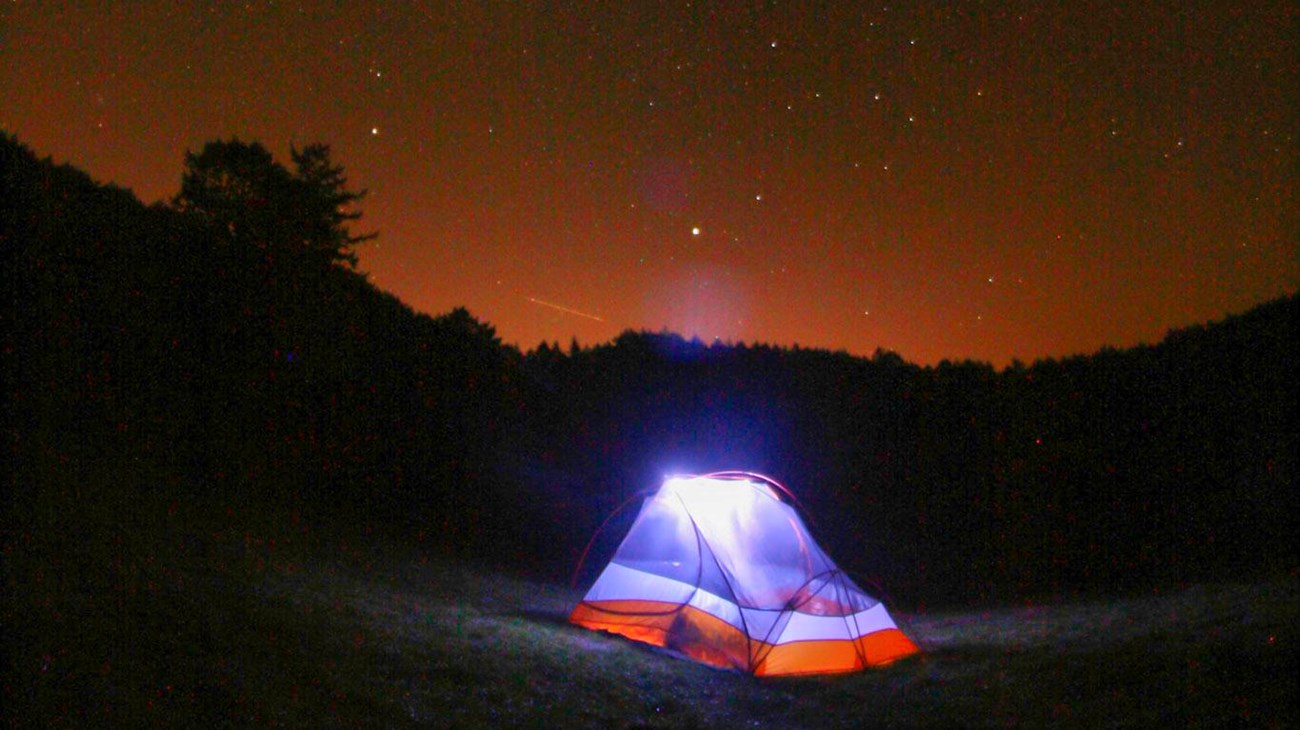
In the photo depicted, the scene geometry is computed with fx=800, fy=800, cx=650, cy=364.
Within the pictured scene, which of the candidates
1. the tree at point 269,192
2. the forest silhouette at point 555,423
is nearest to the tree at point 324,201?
the tree at point 269,192

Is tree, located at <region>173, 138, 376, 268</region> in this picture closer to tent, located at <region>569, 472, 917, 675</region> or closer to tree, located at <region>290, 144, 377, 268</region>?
tree, located at <region>290, 144, 377, 268</region>

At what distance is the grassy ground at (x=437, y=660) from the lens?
4.10 meters

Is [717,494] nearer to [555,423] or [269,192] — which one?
[555,423]

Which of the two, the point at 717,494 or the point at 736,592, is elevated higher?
the point at 717,494

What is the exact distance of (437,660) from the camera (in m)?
5.66

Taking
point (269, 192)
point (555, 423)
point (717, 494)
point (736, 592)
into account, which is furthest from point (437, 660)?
point (269, 192)

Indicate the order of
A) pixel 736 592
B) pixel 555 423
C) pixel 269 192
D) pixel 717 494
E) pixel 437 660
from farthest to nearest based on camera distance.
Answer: pixel 269 192
pixel 555 423
pixel 717 494
pixel 736 592
pixel 437 660

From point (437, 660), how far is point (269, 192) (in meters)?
21.3

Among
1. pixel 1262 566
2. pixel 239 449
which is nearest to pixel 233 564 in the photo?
pixel 239 449

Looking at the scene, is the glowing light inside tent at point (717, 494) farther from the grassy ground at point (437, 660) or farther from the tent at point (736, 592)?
the grassy ground at point (437, 660)

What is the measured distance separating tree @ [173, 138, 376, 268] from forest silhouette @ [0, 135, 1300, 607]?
9.01 m

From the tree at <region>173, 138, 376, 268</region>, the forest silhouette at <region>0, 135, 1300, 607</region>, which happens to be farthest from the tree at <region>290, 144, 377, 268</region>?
the forest silhouette at <region>0, 135, 1300, 607</region>

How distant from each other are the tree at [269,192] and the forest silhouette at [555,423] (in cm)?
901

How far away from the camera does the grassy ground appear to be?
4098 mm
